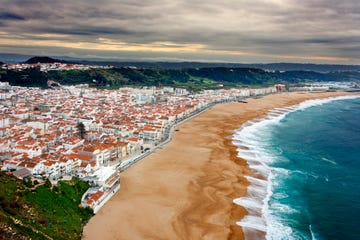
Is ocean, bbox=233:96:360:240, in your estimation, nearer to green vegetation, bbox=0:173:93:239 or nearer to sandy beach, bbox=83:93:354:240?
sandy beach, bbox=83:93:354:240

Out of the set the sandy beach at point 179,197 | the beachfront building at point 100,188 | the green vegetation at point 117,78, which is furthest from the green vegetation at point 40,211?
the green vegetation at point 117,78

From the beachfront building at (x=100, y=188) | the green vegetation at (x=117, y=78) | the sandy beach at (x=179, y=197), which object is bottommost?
the sandy beach at (x=179, y=197)

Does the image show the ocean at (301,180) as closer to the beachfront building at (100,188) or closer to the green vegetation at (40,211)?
the beachfront building at (100,188)

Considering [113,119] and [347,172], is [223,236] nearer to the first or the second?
[347,172]

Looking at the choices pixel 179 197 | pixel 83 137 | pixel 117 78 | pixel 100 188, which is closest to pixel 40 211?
pixel 100 188

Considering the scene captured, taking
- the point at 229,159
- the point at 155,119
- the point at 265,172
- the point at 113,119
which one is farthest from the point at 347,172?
the point at 113,119
